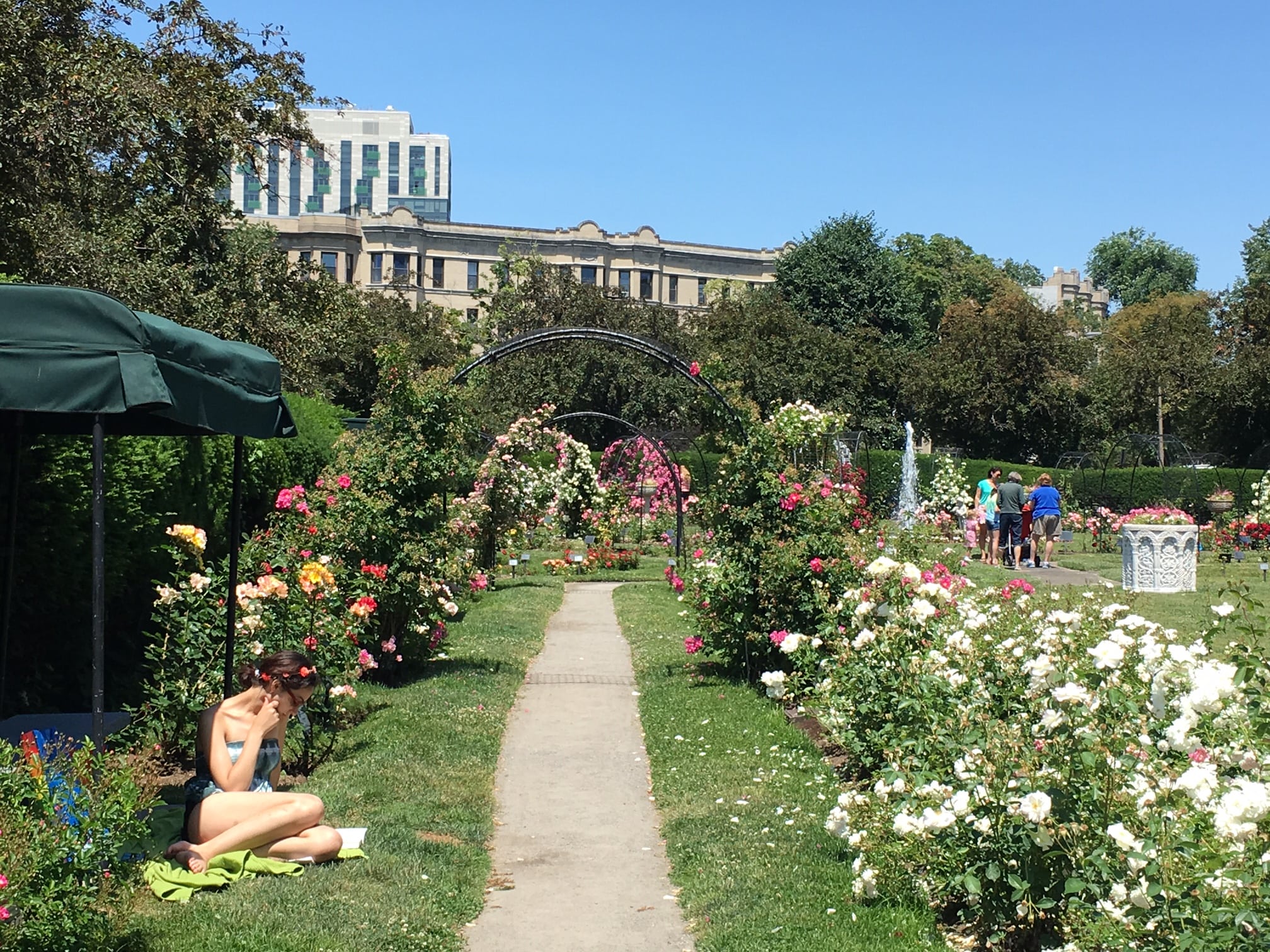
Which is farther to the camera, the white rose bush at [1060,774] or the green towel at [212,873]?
the green towel at [212,873]

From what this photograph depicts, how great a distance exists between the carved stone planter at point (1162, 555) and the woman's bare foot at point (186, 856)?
576 inches

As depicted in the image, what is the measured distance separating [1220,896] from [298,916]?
328cm

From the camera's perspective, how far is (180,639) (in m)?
7.54

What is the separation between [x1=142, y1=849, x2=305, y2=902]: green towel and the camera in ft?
17.2

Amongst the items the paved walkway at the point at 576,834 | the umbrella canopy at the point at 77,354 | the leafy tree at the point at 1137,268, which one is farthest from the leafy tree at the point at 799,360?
the leafy tree at the point at 1137,268

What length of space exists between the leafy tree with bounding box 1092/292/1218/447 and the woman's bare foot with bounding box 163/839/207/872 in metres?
44.4

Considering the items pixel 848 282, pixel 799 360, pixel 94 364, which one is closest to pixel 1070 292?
pixel 848 282

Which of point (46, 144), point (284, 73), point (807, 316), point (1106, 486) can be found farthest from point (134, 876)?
point (807, 316)

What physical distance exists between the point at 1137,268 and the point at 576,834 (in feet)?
388

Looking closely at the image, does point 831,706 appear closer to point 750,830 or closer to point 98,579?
point 750,830

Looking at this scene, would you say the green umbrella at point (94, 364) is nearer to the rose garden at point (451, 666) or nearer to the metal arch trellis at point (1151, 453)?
the rose garden at point (451, 666)

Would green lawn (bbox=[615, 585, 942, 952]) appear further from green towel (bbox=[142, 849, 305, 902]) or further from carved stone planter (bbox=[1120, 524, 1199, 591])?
carved stone planter (bbox=[1120, 524, 1199, 591])

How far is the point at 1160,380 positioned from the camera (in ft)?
161

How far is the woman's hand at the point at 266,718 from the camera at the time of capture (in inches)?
237
